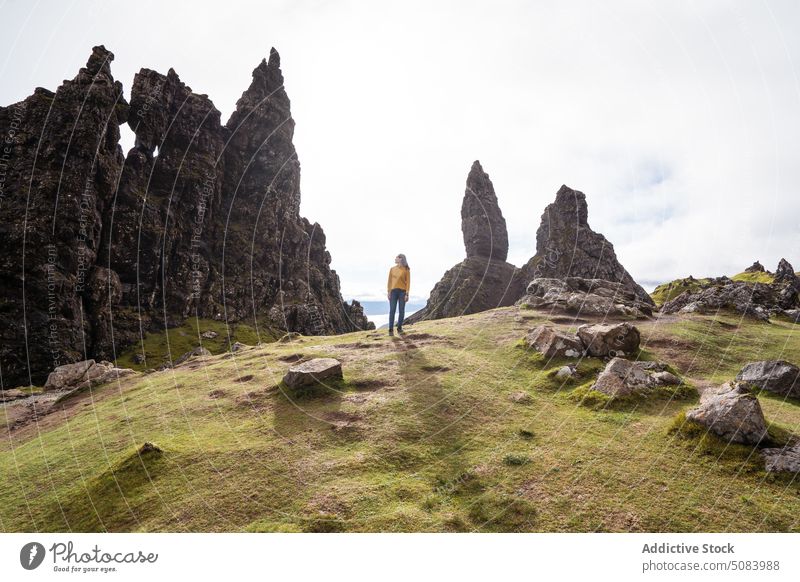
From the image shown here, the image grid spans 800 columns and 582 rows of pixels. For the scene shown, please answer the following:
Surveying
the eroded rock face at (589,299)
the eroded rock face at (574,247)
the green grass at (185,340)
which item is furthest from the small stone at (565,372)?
the eroded rock face at (574,247)

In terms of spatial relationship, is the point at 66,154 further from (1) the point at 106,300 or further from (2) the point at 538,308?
(2) the point at 538,308

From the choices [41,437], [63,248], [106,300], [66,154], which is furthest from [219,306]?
[41,437]

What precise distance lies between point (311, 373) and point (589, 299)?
2779 centimetres

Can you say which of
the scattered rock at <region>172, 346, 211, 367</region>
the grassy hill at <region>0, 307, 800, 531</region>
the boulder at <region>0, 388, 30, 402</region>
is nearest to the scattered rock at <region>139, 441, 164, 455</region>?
the grassy hill at <region>0, 307, 800, 531</region>

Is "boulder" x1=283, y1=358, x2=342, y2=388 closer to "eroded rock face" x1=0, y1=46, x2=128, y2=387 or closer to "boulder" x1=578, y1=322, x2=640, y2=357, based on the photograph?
"boulder" x1=578, y1=322, x2=640, y2=357

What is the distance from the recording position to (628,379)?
1523cm

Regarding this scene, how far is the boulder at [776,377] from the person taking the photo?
1468cm

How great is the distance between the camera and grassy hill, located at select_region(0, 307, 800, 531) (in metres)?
8.55

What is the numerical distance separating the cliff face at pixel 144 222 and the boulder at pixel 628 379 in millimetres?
70844

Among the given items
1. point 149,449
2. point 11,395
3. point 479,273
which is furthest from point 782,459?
point 479,273

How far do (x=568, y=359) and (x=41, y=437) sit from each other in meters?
25.9

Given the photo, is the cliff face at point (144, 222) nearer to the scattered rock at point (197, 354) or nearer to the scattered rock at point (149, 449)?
the scattered rock at point (197, 354)
